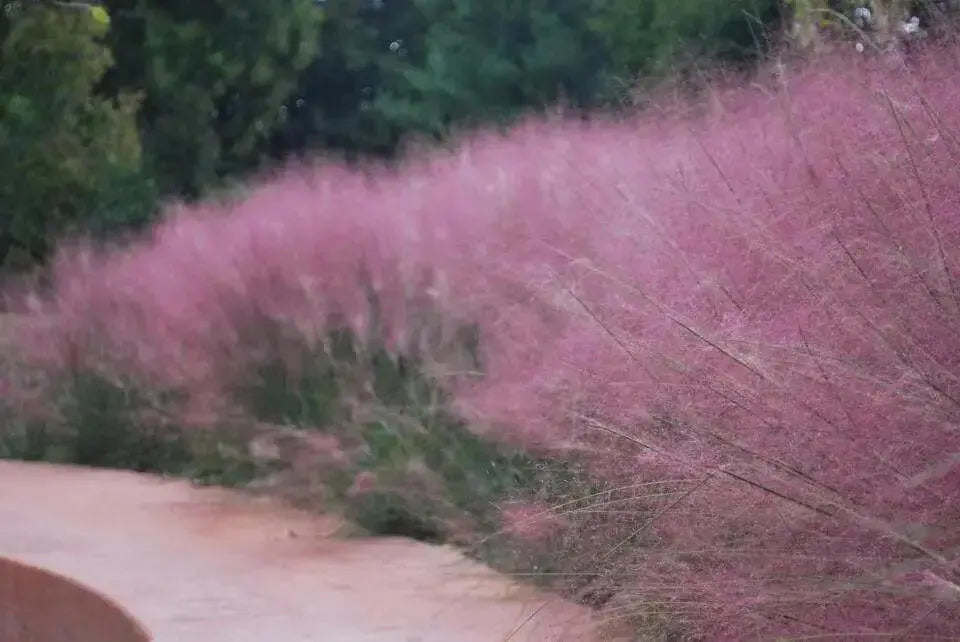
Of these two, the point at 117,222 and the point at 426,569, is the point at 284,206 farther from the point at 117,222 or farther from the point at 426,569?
the point at 117,222

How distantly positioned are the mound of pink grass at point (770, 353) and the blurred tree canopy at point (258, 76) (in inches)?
160

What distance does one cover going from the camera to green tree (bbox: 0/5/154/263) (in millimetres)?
9344

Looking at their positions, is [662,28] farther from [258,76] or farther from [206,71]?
[206,71]

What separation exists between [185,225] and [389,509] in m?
3.29

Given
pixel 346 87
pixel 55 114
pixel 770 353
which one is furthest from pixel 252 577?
pixel 346 87

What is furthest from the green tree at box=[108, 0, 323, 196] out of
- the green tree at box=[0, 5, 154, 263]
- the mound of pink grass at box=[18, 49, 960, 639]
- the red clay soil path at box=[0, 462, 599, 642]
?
the mound of pink grass at box=[18, 49, 960, 639]

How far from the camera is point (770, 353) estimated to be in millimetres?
2668

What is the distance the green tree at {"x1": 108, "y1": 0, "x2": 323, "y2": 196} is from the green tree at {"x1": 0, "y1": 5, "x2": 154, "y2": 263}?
3174 mm

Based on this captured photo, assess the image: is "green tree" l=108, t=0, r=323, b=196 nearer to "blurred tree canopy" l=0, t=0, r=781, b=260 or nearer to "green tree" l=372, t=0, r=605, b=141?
"blurred tree canopy" l=0, t=0, r=781, b=260

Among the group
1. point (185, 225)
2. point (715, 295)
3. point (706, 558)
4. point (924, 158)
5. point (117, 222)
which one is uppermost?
point (924, 158)

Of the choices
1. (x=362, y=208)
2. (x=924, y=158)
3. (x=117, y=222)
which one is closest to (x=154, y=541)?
(x=362, y=208)

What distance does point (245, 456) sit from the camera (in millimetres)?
6602

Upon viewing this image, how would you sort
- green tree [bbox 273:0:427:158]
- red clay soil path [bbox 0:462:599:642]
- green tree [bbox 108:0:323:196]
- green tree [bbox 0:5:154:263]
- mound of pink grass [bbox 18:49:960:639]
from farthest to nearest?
green tree [bbox 273:0:427:158] → green tree [bbox 108:0:323:196] → green tree [bbox 0:5:154:263] → red clay soil path [bbox 0:462:599:642] → mound of pink grass [bbox 18:49:960:639]

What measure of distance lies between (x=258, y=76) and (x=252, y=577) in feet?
34.0
